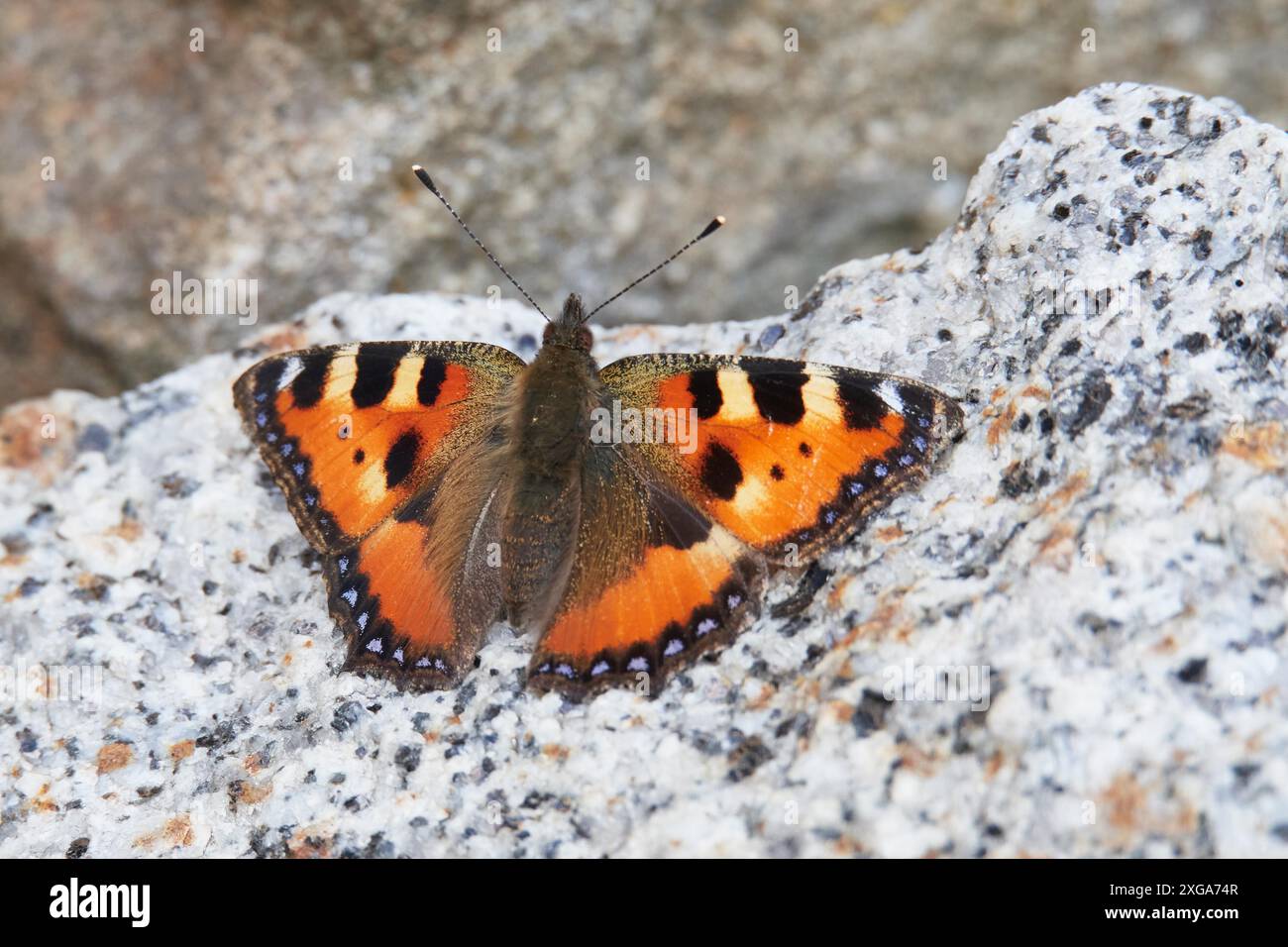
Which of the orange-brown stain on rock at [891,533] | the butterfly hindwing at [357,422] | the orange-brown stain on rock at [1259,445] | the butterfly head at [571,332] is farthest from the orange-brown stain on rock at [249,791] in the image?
the orange-brown stain on rock at [1259,445]

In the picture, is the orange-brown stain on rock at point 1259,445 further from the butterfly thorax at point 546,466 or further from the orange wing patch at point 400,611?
the orange wing patch at point 400,611

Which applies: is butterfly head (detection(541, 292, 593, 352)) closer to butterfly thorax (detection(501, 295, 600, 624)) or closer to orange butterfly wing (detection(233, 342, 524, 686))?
butterfly thorax (detection(501, 295, 600, 624))

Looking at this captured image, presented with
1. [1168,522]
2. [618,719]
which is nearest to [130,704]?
[618,719]

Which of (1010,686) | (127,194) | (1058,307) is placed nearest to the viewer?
(1010,686)

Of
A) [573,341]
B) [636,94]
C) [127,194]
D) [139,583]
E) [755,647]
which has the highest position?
[636,94]

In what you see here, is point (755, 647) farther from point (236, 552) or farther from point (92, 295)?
point (92, 295)

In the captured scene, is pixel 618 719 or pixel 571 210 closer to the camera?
pixel 618 719

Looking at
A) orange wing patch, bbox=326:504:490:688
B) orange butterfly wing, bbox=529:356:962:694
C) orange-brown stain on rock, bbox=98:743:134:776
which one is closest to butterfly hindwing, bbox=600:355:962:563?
orange butterfly wing, bbox=529:356:962:694
